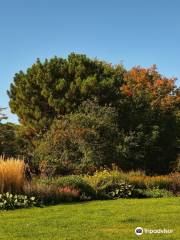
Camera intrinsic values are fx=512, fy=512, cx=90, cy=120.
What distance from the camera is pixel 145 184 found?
20359 mm

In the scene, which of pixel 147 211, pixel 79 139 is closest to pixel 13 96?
pixel 79 139

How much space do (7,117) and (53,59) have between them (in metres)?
5.13

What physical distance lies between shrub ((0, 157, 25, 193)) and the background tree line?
30.1ft

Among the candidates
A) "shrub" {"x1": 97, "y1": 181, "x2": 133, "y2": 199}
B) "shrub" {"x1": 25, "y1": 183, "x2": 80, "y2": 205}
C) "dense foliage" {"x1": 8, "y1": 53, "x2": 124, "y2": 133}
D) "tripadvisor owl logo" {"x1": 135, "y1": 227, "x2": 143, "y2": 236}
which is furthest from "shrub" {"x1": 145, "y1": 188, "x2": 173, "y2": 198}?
"dense foliage" {"x1": 8, "y1": 53, "x2": 124, "y2": 133}

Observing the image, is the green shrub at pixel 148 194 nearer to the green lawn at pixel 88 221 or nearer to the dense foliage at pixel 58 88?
the green lawn at pixel 88 221

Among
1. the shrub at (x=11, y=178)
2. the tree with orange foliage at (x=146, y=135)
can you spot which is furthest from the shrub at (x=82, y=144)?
the shrub at (x=11, y=178)

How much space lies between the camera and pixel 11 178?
48.9 feet

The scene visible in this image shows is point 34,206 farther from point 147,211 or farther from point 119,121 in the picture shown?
point 119,121

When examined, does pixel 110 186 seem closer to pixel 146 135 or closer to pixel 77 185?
pixel 77 185

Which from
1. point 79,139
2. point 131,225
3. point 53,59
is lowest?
point 131,225

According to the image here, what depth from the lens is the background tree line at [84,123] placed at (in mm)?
26172

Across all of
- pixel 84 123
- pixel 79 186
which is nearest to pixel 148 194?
pixel 79 186

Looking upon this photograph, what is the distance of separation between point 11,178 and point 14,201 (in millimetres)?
1287

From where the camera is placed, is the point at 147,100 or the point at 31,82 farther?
the point at 31,82
